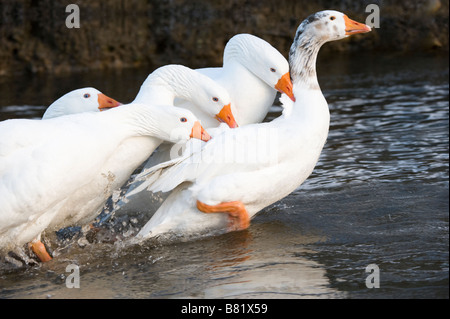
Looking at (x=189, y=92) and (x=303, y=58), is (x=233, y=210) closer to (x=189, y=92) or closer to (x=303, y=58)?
(x=189, y=92)

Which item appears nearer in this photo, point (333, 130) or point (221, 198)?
point (221, 198)

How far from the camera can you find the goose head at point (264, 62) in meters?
7.07

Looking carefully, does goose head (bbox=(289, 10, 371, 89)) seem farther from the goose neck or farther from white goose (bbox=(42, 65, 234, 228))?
white goose (bbox=(42, 65, 234, 228))

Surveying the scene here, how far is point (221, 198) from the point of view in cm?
638

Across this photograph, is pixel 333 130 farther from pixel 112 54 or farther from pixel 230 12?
pixel 230 12

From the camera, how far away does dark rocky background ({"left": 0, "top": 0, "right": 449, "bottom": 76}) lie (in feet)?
59.8

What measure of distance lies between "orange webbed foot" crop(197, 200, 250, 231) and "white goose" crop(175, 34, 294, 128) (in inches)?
45.9

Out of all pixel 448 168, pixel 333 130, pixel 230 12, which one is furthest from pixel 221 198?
pixel 230 12

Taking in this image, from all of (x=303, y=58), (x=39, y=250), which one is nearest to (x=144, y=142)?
(x=39, y=250)

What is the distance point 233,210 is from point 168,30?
14.2 meters

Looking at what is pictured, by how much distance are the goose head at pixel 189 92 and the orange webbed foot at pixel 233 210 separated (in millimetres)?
917

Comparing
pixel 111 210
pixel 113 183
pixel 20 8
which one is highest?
pixel 20 8

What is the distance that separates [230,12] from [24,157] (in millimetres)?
16120

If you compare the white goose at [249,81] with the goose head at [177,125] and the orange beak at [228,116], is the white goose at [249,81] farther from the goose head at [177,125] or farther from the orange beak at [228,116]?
the goose head at [177,125]
